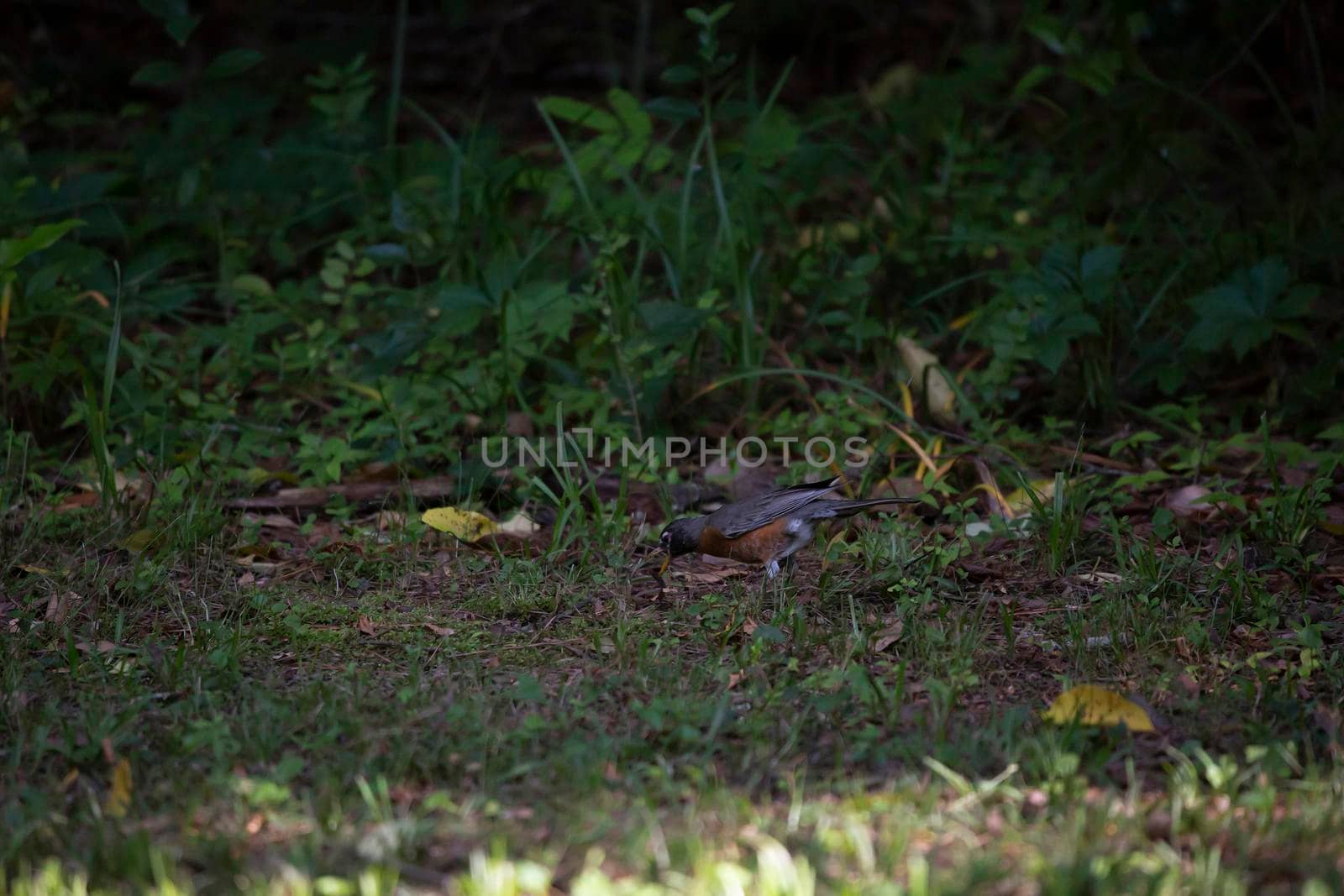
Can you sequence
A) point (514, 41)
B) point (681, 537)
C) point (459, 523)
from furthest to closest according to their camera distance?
point (514, 41) → point (459, 523) → point (681, 537)

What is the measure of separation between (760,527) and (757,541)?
44 millimetres

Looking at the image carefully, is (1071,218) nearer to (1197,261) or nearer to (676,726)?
(1197,261)

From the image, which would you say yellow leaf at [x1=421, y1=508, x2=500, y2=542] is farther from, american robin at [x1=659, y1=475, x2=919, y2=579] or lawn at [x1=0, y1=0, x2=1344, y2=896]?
american robin at [x1=659, y1=475, x2=919, y2=579]

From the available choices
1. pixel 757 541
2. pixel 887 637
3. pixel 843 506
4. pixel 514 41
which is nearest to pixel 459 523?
pixel 757 541

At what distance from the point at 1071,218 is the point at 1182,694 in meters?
3.43

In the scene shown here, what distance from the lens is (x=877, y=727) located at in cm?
301

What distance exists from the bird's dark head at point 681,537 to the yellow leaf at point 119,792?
179 centimetres

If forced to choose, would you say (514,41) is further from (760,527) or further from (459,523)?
(760,527)

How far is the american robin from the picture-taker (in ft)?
13.4

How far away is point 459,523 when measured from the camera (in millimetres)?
4320

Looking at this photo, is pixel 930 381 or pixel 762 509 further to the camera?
pixel 930 381

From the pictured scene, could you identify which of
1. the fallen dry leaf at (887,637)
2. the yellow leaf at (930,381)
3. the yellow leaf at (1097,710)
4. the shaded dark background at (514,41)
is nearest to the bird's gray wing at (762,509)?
the fallen dry leaf at (887,637)

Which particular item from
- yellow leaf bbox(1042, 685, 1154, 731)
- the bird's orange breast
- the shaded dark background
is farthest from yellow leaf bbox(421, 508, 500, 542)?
the shaded dark background

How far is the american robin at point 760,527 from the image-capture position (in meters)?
4.10
